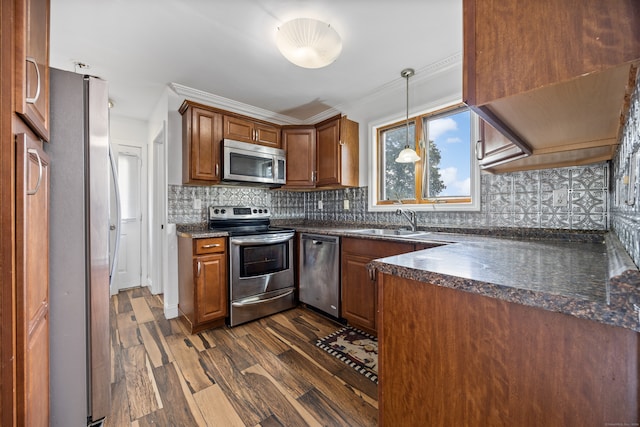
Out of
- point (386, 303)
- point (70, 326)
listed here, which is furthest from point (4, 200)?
point (386, 303)

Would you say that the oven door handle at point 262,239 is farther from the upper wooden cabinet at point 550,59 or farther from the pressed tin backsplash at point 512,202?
the upper wooden cabinet at point 550,59

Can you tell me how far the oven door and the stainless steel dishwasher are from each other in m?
0.17

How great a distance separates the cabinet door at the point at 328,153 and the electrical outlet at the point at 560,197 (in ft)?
6.01

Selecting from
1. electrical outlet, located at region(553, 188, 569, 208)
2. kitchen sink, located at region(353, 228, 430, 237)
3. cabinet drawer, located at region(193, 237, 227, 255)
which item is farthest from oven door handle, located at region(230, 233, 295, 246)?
electrical outlet, located at region(553, 188, 569, 208)

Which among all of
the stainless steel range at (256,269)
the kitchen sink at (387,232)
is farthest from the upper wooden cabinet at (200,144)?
the kitchen sink at (387,232)

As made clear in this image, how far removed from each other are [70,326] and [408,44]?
8.90 feet

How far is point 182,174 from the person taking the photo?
2.70 m

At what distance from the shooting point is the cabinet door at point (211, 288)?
226 cm

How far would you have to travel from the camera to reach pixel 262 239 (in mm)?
2547

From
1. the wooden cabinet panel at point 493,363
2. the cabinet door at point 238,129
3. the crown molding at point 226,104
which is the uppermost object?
the crown molding at point 226,104

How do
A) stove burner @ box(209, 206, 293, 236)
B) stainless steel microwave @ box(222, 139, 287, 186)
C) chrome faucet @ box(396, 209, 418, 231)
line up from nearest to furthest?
chrome faucet @ box(396, 209, 418, 231), stainless steel microwave @ box(222, 139, 287, 186), stove burner @ box(209, 206, 293, 236)

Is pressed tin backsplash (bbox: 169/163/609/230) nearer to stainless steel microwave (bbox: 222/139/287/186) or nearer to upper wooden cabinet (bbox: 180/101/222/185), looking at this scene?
upper wooden cabinet (bbox: 180/101/222/185)

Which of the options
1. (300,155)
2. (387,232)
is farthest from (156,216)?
(387,232)

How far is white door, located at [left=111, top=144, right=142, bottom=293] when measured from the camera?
11.2ft
